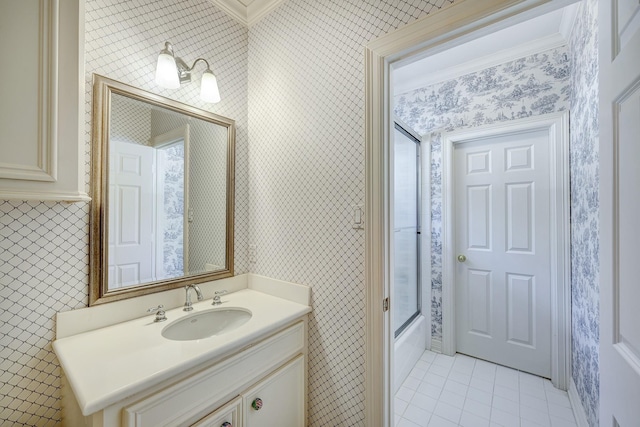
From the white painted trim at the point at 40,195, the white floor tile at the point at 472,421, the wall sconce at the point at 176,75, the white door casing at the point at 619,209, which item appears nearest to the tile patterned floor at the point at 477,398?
the white floor tile at the point at 472,421

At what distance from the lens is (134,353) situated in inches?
36.9

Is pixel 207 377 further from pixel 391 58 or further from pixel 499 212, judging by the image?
pixel 499 212

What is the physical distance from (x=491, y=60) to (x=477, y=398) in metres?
2.61

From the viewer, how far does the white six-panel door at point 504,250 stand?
82.6 inches

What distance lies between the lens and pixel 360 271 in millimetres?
1231

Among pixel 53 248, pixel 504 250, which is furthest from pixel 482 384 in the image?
pixel 53 248

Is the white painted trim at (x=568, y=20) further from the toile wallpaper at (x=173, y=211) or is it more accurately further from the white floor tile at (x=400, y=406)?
the white floor tile at (x=400, y=406)

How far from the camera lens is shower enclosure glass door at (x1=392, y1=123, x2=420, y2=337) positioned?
212cm

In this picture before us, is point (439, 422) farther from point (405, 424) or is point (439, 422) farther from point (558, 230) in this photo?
point (558, 230)

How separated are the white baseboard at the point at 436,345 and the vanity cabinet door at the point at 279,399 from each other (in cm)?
163

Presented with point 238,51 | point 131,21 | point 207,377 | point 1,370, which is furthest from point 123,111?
point 207,377

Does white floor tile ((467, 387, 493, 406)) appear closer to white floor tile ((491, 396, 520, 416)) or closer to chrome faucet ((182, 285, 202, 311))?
white floor tile ((491, 396, 520, 416))

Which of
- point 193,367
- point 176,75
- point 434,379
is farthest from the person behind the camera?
point 434,379

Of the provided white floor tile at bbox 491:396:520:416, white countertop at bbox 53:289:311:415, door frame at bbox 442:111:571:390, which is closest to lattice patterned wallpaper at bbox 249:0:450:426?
white countertop at bbox 53:289:311:415
